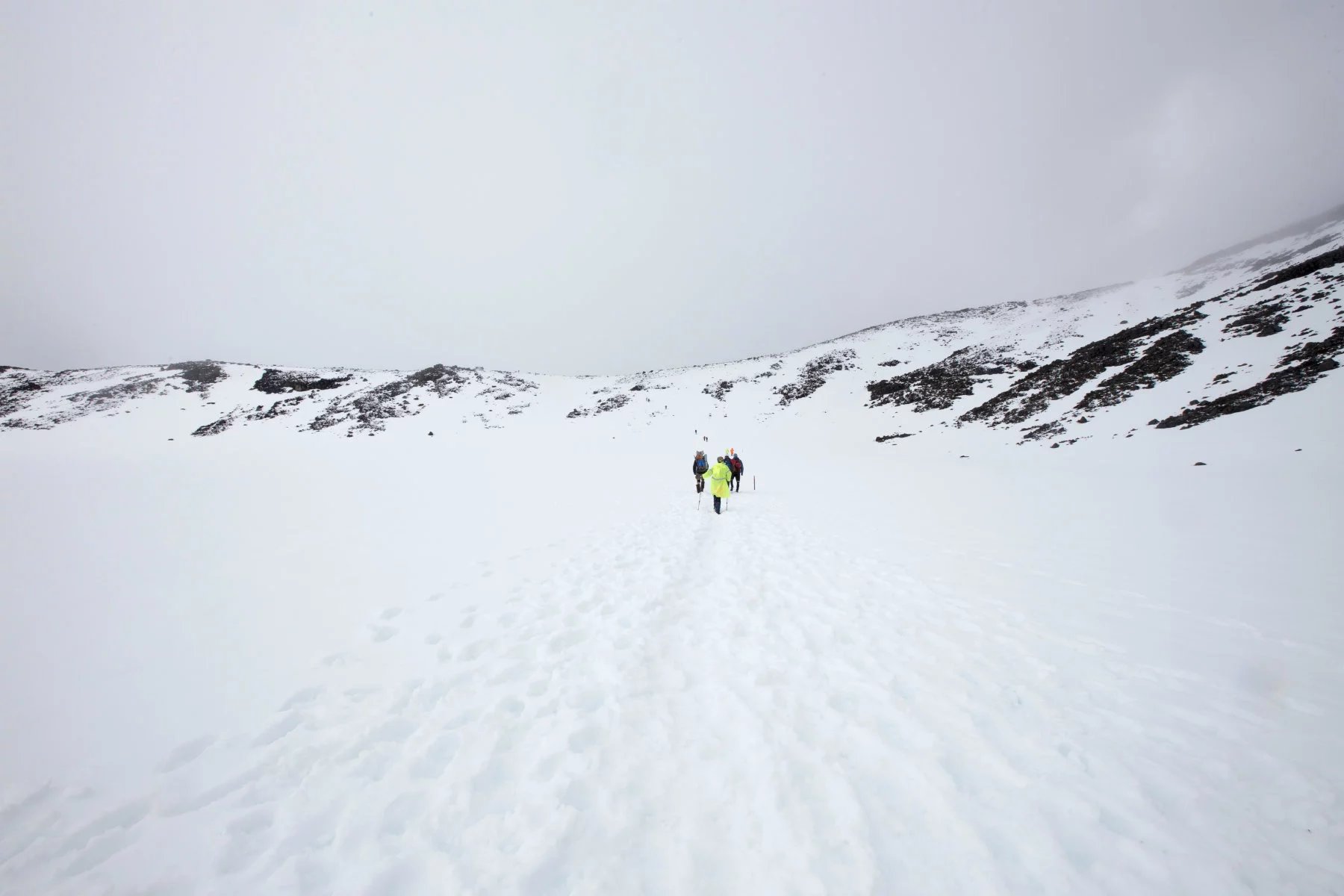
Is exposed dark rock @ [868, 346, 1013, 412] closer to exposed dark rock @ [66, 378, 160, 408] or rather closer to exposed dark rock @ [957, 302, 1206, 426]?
exposed dark rock @ [957, 302, 1206, 426]

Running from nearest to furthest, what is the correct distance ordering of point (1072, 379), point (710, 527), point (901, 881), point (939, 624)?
point (901, 881) → point (939, 624) → point (710, 527) → point (1072, 379)

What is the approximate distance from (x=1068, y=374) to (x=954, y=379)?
30.8 ft

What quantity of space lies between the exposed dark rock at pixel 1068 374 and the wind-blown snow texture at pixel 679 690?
1354 cm

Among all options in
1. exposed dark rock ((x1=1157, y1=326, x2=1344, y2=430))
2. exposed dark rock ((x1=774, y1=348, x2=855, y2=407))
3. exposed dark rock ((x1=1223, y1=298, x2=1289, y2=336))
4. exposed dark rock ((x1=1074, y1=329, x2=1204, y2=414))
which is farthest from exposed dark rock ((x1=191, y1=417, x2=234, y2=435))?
exposed dark rock ((x1=1223, y1=298, x2=1289, y2=336))

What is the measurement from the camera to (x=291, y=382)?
51.8 metres

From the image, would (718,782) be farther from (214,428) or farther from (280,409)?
(280,409)

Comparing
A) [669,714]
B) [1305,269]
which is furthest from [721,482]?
[1305,269]

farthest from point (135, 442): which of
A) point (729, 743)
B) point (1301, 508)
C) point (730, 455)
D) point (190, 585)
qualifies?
point (1301, 508)

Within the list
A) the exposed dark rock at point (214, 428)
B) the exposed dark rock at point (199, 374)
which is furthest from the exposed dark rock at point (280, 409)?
the exposed dark rock at point (199, 374)

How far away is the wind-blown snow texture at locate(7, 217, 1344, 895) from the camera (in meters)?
2.70

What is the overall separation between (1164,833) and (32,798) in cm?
759

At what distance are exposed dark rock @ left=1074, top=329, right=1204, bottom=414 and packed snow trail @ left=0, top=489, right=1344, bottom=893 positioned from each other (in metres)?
25.2

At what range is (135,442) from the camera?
34.1 metres

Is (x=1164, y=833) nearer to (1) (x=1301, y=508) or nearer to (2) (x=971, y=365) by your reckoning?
(1) (x=1301, y=508)
